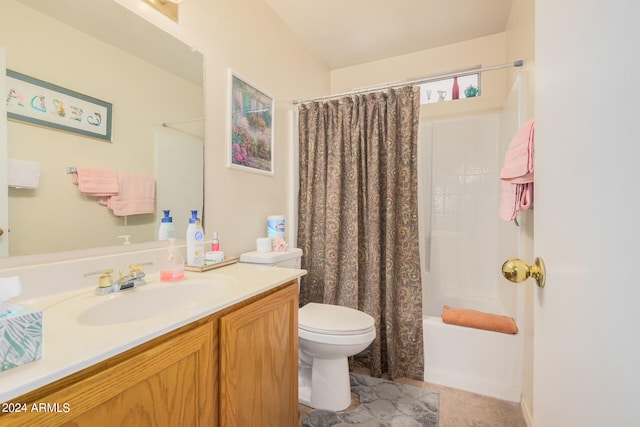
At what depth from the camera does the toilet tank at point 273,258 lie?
1.61 m

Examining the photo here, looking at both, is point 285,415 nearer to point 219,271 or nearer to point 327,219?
point 219,271

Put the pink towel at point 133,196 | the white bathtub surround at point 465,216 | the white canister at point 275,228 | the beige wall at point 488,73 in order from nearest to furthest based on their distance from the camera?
the pink towel at point 133,196, the beige wall at point 488,73, the white canister at point 275,228, the white bathtub surround at point 465,216

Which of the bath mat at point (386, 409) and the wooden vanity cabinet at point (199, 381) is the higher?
the wooden vanity cabinet at point (199, 381)

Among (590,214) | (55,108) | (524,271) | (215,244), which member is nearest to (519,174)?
(524,271)

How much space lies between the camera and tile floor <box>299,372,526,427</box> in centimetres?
151

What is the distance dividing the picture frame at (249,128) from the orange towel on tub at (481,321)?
1.52 meters

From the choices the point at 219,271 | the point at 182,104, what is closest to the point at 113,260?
the point at 219,271

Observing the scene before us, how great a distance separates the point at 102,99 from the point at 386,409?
196cm

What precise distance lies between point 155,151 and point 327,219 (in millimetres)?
1167

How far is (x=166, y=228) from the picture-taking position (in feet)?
4.17

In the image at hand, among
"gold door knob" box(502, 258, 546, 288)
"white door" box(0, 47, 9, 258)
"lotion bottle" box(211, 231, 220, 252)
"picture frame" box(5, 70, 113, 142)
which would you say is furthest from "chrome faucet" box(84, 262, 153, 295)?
"gold door knob" box(502, 258, 546, 288)

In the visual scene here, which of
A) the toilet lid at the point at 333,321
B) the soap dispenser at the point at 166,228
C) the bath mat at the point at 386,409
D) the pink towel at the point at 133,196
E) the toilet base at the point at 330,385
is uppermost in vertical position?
the pink towel at the point at 133,196

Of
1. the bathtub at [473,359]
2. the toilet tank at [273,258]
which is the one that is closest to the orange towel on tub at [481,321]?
the bathtub at [473,359]

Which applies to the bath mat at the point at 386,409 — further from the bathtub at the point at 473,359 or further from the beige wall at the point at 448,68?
the beige wall at the point at 448,68
